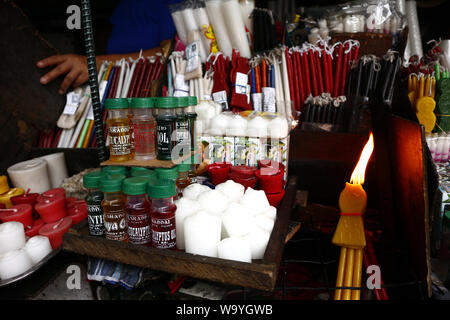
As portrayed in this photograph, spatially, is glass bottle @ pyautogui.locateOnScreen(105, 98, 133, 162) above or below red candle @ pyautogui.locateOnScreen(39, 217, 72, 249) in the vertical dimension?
above

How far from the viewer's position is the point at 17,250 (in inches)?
45.3

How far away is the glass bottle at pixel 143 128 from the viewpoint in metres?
1.10

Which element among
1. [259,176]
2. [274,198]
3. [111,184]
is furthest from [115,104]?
[274,198]

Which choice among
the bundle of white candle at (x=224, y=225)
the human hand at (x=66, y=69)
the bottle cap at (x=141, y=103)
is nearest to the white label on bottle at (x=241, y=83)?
the bottle cap at (x=141, y=103)

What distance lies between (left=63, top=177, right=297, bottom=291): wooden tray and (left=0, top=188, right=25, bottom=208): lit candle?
0.81 metres

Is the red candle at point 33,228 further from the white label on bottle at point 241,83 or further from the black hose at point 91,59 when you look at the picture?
the white label on bottle at point 241,83

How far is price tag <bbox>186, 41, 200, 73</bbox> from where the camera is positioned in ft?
6.11

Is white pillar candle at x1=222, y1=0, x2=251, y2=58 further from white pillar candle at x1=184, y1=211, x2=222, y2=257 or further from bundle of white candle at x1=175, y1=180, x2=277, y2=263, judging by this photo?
white pillar candle at x1=184, y1=211, x2=222, y2=257

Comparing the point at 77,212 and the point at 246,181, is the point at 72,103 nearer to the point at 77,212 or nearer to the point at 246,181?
the point at 77,212

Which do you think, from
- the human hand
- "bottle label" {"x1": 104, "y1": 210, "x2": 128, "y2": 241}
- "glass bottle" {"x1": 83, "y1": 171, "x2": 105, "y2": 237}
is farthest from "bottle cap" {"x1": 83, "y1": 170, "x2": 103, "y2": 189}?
the human hand

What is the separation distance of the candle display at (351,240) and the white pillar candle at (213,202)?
0.51m

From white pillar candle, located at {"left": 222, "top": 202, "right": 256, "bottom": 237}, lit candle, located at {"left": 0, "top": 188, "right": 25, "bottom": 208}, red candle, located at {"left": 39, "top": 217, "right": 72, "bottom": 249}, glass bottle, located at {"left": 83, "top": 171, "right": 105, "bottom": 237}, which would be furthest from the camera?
lit candle, located at {"left": 0, "top": 188, "right": 25, "bottom": 208}

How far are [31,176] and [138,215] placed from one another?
3.94 feet
